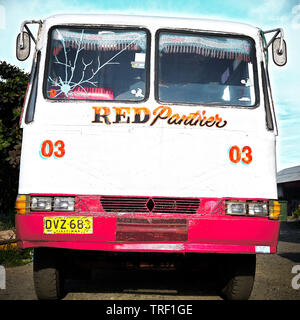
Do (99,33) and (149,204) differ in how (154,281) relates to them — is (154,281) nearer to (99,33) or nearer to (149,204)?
(149,204)

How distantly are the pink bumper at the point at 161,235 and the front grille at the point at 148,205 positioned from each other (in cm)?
7

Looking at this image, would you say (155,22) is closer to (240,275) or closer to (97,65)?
(97,65)

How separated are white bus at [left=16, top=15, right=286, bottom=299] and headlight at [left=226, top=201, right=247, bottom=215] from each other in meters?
0.01

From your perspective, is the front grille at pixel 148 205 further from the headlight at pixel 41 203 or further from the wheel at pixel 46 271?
the wheel at pixel 46 271

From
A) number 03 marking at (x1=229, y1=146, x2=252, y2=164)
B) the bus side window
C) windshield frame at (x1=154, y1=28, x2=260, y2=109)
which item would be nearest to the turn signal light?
number 03 marking at (x1=229, y1=146, x2=252, y2=164)

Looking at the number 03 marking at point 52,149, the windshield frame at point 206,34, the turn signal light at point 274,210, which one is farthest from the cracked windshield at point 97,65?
the turn signal light at point 274,210

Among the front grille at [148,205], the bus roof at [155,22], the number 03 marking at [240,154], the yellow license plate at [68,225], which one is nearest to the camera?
the yellow license plate at [68,225]

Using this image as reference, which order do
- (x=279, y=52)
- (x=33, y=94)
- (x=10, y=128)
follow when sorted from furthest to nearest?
(x=10, y=128) < (x=279, y=52) < (x=33, y=94)

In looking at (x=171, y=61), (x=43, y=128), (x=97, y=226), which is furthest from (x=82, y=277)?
(x=171, y=61)

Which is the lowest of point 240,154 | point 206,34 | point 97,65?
point 240,154

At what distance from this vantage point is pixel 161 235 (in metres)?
3.65

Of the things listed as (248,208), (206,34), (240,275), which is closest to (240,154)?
(248,208)

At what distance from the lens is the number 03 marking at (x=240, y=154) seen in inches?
153

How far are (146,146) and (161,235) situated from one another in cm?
87
